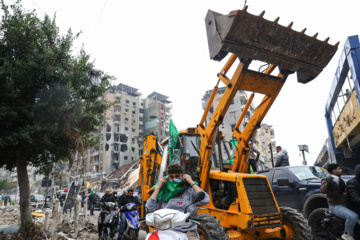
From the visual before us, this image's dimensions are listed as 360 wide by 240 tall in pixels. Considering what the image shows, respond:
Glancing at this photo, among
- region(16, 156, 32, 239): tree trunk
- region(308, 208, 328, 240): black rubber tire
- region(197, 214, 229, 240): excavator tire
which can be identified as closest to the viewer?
region(197, 214, 229, 240): excavator tire

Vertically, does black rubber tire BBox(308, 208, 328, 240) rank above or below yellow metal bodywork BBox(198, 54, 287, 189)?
below

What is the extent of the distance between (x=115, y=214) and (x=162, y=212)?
5898 mm

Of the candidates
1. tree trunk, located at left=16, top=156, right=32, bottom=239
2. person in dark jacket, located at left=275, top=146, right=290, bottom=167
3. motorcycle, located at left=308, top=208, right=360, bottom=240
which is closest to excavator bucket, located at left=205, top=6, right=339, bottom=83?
motorcycle, located at left=308, top=208, right=360, bottom=240

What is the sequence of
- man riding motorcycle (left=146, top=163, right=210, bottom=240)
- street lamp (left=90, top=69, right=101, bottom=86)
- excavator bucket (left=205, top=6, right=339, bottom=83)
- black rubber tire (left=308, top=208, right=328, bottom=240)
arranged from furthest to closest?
street lamp (left=90, top=69, right=101, bottom=86)
black rubber tire (left=308, top=208, right=328, bottom=240)
excavator bucket (left=205, top=6, right=339, bottom=83)
man riding motorcycle (left=146, top=163, right=210, bottom=240)

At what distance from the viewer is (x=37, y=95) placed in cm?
788

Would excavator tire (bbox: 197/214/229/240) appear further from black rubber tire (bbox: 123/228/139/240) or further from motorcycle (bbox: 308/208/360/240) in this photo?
black rubber tire (bbox: 123/228/139/240)

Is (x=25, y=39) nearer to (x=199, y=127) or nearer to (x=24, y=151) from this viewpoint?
(x=24, y=151)

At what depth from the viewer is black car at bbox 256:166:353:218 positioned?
690 cm

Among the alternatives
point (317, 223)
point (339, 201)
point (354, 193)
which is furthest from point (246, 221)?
point (317, 223)

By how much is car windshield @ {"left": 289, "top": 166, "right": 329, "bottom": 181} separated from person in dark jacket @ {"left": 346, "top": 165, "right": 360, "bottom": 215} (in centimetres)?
269

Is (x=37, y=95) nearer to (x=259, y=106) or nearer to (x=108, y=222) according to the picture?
(x=108, y=222)

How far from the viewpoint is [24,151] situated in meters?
7.96

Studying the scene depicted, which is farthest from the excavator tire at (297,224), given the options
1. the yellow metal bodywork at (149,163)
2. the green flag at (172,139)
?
the yellow metal bodywork at (149,163)

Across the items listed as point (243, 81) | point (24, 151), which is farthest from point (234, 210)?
point (24, 151)
